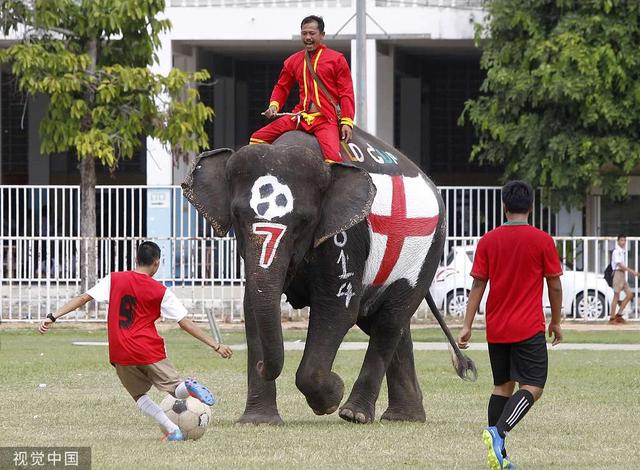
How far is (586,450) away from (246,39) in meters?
22.7

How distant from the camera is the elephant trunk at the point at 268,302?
9.94 m

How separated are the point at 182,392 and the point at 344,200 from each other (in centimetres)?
173

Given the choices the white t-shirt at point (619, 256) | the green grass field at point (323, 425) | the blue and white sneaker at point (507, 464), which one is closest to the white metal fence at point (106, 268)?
the white t-shirt at point (619, 256)

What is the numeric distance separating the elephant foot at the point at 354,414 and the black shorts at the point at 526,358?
98.2 inches

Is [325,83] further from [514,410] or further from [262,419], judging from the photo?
[514,410]

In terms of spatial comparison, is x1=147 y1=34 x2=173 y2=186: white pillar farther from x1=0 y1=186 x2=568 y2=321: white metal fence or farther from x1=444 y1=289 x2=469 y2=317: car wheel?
x1=444 y1=289 x2=469 y2=317: car wheel

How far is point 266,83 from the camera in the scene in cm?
3891

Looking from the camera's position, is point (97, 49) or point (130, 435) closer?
point (130, 435)

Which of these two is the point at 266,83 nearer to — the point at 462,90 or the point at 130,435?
the point at 462,90

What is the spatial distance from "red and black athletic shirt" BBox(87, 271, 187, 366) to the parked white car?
15.8 meters

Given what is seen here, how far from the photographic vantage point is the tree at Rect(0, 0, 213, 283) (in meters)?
25.9

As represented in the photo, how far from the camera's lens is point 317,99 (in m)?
11.5

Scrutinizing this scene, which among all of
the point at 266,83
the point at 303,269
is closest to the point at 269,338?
the point at 303,269

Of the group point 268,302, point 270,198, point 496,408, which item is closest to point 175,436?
point 268,302
